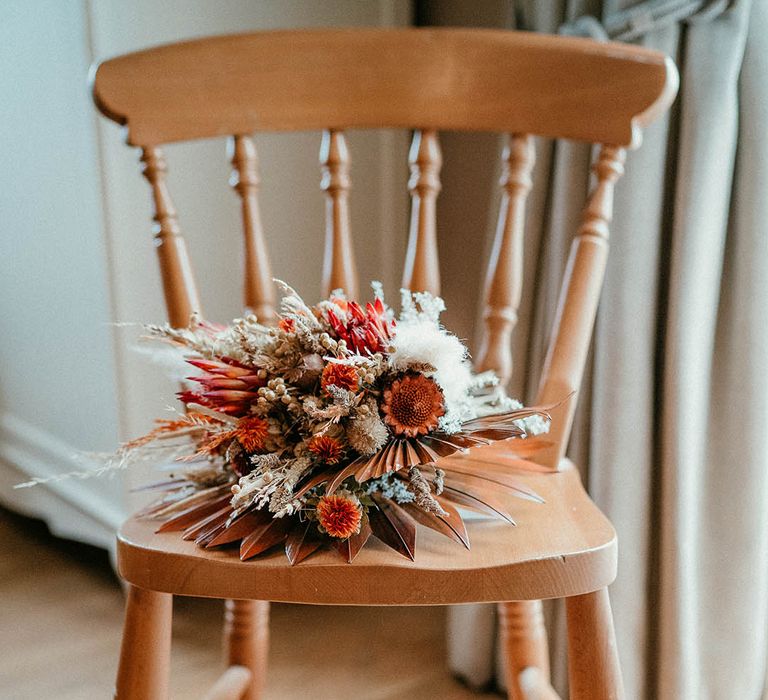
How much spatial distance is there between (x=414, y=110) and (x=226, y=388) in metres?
0.37

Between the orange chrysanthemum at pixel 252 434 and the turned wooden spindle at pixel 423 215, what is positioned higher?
the turned wooden spindle at pixel 423 215

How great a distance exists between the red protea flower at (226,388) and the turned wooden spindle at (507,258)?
0.28m

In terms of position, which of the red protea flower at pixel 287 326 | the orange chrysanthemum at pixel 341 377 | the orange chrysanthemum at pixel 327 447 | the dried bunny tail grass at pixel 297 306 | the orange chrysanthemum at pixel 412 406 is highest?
the dried bunny tail grass at pixel 297 306

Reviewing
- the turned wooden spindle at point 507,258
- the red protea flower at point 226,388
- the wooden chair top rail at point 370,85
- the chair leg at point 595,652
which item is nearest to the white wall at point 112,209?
the wooden chair top rail at point 370,85

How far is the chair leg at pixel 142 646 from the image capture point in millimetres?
526

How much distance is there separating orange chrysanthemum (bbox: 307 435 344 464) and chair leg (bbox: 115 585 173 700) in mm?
158

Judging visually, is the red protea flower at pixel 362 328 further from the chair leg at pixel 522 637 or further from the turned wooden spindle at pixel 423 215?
the chair leg at pixel 522 637

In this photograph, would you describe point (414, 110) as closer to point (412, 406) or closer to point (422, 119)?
point (422, 119)

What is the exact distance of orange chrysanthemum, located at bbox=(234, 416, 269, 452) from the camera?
1.66ft

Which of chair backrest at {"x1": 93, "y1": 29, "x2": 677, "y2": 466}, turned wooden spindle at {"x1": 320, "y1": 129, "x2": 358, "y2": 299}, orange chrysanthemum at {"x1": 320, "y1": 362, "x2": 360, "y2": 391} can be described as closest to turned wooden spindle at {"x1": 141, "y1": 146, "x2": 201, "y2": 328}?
chair backrest at {"x1": 93, "y1": 29, "x2": 677, "y2": 466}

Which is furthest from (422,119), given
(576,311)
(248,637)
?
(248,637)

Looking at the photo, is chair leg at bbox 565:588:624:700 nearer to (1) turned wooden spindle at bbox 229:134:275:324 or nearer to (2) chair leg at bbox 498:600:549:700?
(2) chair leg at bbox 498:600:549:700

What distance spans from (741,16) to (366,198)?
0.60 metres

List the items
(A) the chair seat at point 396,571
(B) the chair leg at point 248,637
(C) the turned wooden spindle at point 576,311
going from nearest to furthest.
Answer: (A) the chair seat at point 396,571 < (C) the turned wooden spindle at point 576,311 < (B) the chair leg at point 248,637
